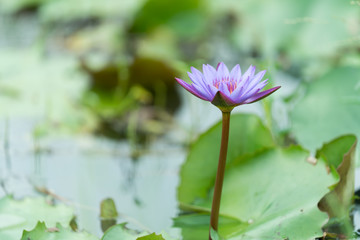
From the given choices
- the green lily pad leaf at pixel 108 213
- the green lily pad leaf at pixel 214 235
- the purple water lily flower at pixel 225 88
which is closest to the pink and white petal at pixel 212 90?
the purple water lily flower at pixel 225 88

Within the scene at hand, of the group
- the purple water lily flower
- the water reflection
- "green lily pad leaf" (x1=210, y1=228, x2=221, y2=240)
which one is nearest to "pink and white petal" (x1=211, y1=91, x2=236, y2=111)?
the purple water lily flower

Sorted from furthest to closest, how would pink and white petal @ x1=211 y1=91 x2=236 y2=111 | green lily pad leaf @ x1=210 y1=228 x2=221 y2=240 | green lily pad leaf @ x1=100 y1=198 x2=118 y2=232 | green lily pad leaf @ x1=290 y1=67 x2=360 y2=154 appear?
green lily pad leaf @ x1=290 y1=67 x2=360 y2=154
green lily pad leaf @ x1=100 y1=198 x2=118 y2=232
green lily pad leaf @ x1=210 y1=228 x2=221 y2=240
pink and white petal @ x1=211 y1=91 x2=236 y2=111

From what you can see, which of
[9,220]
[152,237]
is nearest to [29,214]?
[9,220]

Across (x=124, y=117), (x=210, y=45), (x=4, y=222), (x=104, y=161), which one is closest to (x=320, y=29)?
(x=210, y=45)

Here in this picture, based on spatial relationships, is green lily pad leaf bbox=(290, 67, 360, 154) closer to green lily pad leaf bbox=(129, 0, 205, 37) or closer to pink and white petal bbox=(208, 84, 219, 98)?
pink and white petal bbox=(208, 84, 219, 98)

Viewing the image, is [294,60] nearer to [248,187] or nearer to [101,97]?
[101,97]

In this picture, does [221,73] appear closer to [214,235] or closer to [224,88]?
[224,88]
